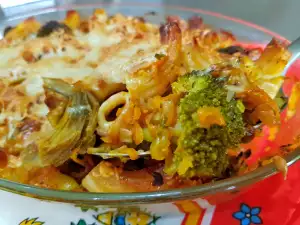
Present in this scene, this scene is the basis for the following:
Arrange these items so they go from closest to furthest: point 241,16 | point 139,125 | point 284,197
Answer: point 139,125, point 284,197, point 241,16

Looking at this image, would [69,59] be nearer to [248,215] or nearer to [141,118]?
[141,118]

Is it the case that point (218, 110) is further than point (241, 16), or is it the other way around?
point (241, 16)

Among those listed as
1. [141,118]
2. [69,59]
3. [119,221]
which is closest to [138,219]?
[119,221]

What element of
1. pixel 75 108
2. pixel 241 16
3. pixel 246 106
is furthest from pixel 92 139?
pixel 241 16

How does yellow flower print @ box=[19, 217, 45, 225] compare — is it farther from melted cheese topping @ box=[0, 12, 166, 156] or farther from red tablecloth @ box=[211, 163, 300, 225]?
red tablecloth @ box=[211, 163, 300, 225]

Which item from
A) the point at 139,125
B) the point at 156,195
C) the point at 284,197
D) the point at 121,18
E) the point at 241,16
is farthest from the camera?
the point at 241,16

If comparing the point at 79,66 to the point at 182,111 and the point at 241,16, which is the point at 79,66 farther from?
the point at 241,16

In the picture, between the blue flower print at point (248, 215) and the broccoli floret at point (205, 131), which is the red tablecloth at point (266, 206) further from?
the broccoli floret at point (205, 131)
